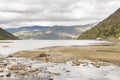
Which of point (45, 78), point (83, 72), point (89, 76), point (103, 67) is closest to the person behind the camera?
point (45, 78)

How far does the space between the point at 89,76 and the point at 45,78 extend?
8.12m

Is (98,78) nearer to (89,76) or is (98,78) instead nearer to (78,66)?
(89,76)

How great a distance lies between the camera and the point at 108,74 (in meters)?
46.9

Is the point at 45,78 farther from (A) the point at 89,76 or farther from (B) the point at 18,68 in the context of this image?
(B) the point at 18,68

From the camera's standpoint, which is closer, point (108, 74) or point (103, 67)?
point (108, 74)

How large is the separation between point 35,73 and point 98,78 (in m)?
11.2

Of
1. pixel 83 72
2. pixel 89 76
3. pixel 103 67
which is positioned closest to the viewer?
pixel 89 76

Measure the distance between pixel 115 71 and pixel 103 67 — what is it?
5.71 m

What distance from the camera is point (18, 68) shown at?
51062 mm

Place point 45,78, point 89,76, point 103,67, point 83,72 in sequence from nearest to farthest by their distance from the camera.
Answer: point 45,78 → point 89,76 → point 83,72 → point 103,67

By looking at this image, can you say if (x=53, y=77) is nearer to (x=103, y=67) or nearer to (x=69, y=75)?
(x=69, y=75)

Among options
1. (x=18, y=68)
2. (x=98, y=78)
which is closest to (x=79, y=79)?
(x=98, y=78)

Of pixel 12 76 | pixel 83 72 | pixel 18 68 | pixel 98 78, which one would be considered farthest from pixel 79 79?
pixel 18 68

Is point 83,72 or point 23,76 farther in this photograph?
point 83,72
